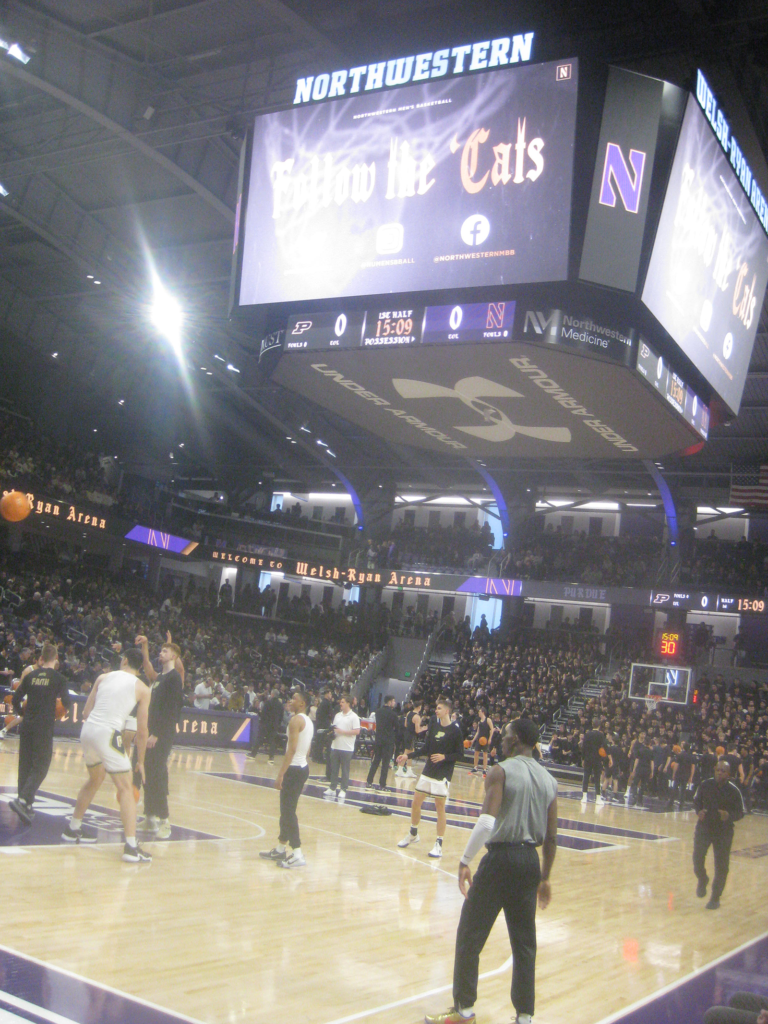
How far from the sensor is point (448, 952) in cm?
655

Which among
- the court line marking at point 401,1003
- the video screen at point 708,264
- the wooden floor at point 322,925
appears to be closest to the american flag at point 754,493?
the video screen at point 708,264

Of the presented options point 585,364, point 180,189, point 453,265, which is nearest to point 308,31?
point 453,265

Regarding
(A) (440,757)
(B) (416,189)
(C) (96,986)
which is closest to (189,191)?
(B) (416,189)

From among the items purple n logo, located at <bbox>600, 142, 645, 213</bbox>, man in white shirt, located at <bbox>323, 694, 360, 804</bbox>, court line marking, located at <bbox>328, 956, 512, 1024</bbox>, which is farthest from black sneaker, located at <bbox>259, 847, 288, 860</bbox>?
purple n logo, located at <bbox>600, 142, 645, 213</bbox>

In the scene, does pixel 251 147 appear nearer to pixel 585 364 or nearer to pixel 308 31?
pixel 308 31

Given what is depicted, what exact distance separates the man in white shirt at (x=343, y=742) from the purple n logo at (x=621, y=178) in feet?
27.7

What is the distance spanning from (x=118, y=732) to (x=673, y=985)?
4717mm

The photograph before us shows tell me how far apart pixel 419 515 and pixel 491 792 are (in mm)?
39816

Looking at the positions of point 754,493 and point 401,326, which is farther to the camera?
point 754,493

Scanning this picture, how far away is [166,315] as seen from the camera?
2783 centimetres

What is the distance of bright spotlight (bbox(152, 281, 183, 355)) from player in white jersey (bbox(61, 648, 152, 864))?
65.1 feet

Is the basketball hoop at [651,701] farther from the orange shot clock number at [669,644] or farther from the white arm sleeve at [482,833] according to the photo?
the white arm sleeve at [482,833]

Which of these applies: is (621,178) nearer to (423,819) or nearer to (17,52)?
(423,819)

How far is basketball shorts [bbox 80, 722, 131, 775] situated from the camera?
7.90 m
